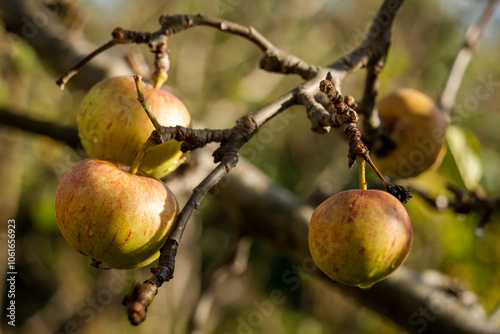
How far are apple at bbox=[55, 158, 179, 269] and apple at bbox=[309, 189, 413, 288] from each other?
0.23 m

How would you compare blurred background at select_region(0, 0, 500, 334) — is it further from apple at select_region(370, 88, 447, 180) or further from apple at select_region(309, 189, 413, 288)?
apple at select_region(309, 189, 413, 288)

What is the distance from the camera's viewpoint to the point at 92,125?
2.64ft

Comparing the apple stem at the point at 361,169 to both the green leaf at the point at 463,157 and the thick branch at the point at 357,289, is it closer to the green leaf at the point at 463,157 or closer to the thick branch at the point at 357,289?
the thick branch at the point at 357,289

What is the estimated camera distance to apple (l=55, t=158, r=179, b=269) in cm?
65

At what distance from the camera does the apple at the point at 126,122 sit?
2.54ft

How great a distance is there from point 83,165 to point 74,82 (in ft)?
3.30

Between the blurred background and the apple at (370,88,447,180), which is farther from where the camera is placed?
the blurred background

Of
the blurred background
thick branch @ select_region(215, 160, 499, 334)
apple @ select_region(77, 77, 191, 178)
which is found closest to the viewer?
apple @ select_region(77, 77, 191, 178)

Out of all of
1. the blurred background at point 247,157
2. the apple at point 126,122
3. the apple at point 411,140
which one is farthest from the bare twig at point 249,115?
the blurred background at point 247,157

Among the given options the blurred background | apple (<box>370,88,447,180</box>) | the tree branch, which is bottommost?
the blurred background

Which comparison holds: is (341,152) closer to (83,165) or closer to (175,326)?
(175,326)

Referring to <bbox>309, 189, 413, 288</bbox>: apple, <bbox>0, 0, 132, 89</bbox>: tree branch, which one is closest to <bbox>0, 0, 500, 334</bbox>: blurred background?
<bbox>0, 0, 132, 89</bbox>: tree branch

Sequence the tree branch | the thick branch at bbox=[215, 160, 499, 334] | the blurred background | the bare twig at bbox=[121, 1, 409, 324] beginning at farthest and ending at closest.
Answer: the blurred background, the tree branch, the thick branch at bbox=[215, 160, 499, 334], the bare twig at bbox=[121, 1, 409, 324]

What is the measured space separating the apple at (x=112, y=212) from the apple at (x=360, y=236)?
0.23 metres
